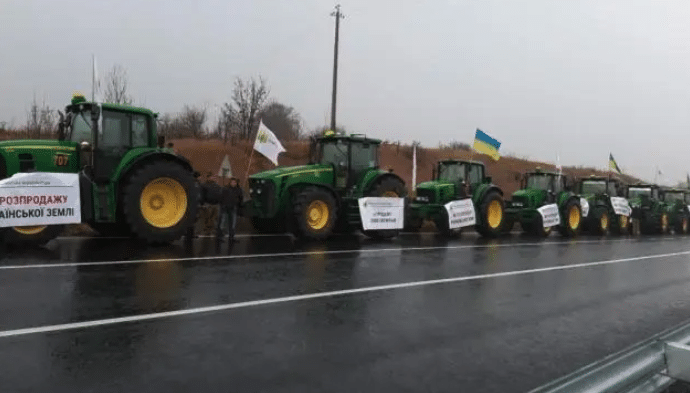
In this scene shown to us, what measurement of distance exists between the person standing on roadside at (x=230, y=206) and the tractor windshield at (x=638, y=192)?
64.8ft

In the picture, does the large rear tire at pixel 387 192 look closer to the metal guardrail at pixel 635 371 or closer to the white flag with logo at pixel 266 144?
the white flag with logo at pixel 266 144

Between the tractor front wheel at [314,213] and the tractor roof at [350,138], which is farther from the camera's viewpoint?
the tractor roof at [350,138]

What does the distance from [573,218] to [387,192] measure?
9.07m

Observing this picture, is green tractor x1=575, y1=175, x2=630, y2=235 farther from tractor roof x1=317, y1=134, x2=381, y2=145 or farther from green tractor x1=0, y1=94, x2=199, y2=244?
green tractor x1=0, y1=94, x2=199, y2=244

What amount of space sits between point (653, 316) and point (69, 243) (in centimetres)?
991

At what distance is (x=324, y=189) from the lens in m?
13.9

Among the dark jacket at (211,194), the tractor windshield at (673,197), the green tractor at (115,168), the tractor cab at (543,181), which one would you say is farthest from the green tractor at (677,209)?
the green tractor at (115,168)

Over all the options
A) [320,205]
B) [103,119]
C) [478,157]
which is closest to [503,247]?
[320,205]

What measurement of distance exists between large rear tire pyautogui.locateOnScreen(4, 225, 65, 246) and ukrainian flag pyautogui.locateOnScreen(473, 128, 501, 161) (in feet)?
44.3

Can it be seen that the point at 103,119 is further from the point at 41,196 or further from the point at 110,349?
the point at 110,349

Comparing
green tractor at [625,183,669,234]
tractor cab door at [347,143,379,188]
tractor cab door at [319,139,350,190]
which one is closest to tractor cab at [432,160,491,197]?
tractor cab door at [347,143,379,188]

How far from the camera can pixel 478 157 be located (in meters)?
51.7

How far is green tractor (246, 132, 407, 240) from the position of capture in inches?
532

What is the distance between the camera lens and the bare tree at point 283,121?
42.7 m
